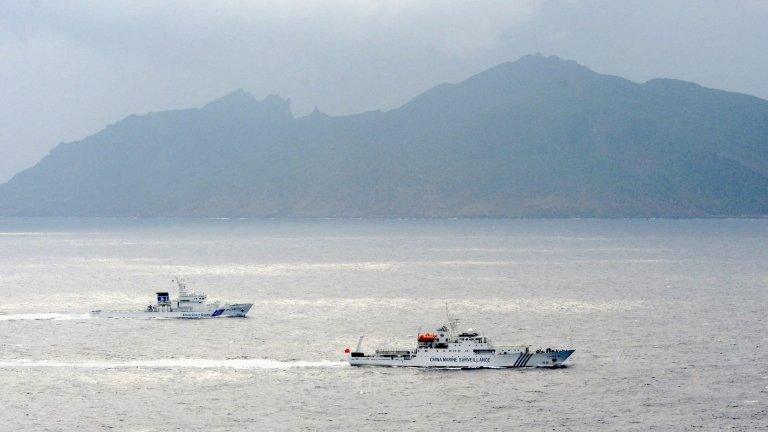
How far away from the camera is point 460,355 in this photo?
107938 mm

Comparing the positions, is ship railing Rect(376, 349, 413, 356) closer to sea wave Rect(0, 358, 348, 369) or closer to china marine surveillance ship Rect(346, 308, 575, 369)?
china marine surveillance ship Rect(346, 308, 575, 369)

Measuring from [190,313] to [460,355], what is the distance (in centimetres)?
5892

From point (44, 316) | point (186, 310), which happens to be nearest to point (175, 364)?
point (186, 310)

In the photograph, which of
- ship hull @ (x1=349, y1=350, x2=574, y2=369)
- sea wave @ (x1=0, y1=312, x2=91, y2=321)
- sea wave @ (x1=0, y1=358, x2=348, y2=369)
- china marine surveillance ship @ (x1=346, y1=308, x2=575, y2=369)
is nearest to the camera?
ship hull @ (x1=349, y1=350, x2=574, y2=369)

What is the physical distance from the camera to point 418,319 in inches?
5935

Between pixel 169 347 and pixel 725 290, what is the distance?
116m

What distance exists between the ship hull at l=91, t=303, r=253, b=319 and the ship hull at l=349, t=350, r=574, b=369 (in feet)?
158

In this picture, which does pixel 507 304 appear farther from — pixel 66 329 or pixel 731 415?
pixel 731 415

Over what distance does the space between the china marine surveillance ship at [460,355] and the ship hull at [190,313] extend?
153ft

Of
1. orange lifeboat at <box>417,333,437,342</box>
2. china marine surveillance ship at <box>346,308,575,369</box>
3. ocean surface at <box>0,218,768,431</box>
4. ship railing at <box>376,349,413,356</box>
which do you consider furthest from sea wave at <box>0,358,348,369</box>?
orange lifeboat at <box>417,333,437,342</box>

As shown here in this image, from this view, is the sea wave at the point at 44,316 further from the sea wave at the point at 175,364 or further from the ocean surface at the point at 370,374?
the sea wave at the point at 175,364

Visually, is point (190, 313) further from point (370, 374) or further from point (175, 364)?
point (370, 374)

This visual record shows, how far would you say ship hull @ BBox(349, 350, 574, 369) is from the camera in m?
106

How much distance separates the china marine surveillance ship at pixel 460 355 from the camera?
10662cm
